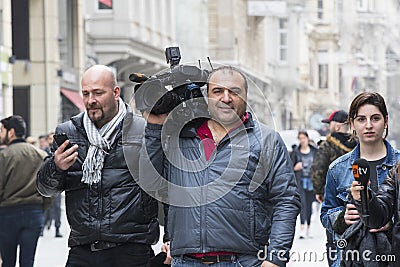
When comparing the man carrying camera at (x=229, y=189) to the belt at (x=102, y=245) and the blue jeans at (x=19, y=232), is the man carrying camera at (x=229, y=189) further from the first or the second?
the blue jeans at (x=19, y=232)

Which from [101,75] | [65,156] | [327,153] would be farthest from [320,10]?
[65,156]

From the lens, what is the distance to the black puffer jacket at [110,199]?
7.03 metres

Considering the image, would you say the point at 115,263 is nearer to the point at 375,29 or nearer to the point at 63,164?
→ the point at 63,164

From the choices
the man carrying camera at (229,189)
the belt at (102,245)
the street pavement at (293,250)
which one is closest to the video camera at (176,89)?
the man carrying camera at (229,189)

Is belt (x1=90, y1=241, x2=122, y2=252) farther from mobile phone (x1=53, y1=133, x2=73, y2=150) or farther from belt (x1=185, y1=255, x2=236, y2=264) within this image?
belt (x1=185, y1=255, x2=236, y2=264)

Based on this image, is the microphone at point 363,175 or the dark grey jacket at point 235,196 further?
the dark grey jacket at point 235,196

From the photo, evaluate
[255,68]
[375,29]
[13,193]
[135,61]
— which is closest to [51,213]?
[13,193]

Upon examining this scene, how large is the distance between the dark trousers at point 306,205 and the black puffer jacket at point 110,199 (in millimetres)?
11477

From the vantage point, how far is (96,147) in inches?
280

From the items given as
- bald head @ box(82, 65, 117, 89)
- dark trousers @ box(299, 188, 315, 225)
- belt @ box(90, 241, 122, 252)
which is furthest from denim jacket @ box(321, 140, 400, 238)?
dark trousers @ box(299, 188, 315, 225)

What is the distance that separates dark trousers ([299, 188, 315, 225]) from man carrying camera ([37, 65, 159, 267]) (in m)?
11.5

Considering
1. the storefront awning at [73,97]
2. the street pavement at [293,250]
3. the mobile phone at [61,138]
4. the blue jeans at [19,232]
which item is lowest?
the street pavement at [293,250]

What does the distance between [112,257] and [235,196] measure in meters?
1.17

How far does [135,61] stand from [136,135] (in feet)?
105
